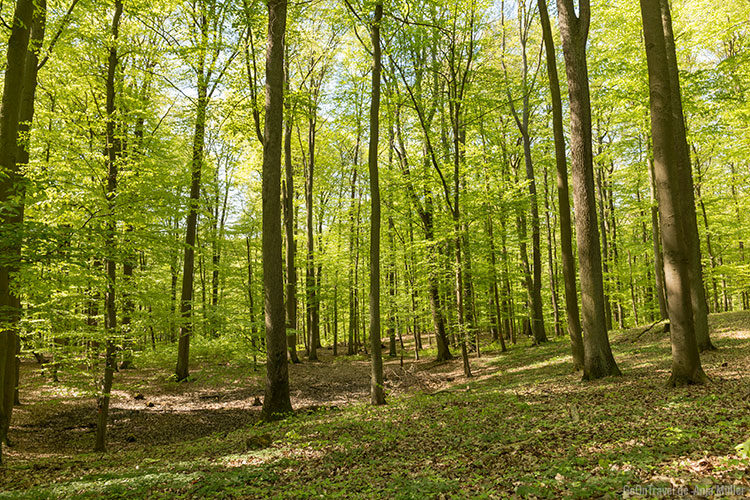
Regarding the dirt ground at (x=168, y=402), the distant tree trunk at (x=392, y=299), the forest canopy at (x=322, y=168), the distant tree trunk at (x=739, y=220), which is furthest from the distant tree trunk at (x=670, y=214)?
the distant tree trunk at (x=739, y=220)

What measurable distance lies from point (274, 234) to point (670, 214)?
816 cm

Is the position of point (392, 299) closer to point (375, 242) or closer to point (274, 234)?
point (375, 242)

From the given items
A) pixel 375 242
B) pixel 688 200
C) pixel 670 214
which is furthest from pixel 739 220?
pixel 375 242

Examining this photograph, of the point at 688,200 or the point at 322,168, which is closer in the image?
the point at 688,200

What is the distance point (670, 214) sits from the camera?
247 inches

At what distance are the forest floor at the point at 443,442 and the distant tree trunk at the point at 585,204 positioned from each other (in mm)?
720

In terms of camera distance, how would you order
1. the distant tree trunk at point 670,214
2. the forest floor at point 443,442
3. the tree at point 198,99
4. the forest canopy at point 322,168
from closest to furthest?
the forest floor at point 443,442 < the distant tree trunk at point 670,214 < the forest canopy at point 322,168 < the tree at point 198,99

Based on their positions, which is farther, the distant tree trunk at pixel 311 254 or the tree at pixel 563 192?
the distant tree trunk at pixel 311 254

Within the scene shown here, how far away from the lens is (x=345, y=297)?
24906 mm

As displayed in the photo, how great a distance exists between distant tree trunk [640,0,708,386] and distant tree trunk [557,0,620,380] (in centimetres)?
189

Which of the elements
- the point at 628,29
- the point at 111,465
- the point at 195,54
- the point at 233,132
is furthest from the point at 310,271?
the point at 628,29

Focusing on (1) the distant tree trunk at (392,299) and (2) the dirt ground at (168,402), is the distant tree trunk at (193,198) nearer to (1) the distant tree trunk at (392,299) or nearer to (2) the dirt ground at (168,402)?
(2) the dirt ground at (168,402)

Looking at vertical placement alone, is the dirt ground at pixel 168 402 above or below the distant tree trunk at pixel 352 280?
below

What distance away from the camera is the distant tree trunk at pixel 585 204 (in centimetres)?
846
